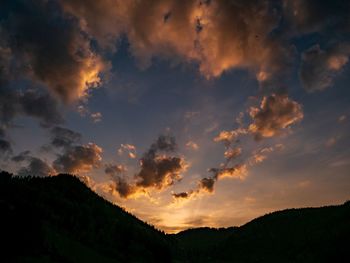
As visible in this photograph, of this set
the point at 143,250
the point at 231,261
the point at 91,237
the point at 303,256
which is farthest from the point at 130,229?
the point at 231,261

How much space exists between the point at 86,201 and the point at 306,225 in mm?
128861

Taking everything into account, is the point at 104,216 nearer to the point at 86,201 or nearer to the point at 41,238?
the point at 86,201

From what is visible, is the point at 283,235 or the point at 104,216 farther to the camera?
the point at 283,235

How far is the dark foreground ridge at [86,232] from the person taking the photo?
1251 inches

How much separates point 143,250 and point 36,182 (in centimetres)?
3509

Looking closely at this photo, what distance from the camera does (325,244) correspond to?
139 m

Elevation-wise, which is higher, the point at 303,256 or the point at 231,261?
the point at 231,261

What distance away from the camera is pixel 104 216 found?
346 ft

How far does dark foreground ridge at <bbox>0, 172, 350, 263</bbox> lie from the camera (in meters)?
31.8

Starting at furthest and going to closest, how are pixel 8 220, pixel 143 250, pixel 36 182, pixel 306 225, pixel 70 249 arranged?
pixel 306 225 → pixel 143 250 → pixel 36 182 → pixel 70 249 → pixel 8 220

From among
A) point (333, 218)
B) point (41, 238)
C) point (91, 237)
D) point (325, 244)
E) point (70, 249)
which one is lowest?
point (41, 238)

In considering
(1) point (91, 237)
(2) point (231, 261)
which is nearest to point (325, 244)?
(2) point (231, 261)

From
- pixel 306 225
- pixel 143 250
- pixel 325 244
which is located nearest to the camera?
pixel 143 250

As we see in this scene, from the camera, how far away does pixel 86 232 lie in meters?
81.3
